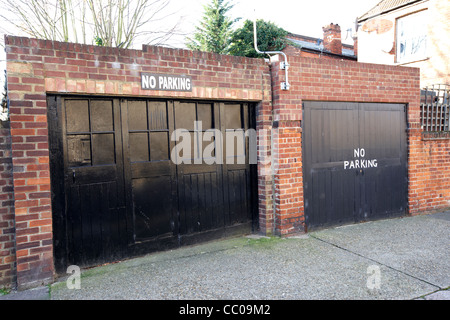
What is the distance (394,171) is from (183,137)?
4482 mm

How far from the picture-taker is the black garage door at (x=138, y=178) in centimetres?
415

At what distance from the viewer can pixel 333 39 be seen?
20.3 m

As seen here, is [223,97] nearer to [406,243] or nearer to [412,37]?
[406,243]

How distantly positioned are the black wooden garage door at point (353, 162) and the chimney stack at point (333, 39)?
48.7ft

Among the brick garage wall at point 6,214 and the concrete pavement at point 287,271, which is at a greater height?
the brick garage wall at point 6,214

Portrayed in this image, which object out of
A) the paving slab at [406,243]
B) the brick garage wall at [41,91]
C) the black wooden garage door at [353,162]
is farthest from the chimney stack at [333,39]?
the brick garage wall at [41,91]

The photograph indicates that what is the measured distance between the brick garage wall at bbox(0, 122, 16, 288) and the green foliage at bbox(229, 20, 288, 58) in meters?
12.7

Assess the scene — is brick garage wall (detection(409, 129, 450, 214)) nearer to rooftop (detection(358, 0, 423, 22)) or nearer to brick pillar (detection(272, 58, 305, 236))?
brick pillar (detection(272, 58, 305, 236))

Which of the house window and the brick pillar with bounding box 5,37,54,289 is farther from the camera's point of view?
the house window

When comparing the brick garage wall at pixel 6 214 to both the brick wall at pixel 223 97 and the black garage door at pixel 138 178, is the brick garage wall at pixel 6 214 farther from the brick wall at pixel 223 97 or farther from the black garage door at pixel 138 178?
the black garage door at pixel 138 178

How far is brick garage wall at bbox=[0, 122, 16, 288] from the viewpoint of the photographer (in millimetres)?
3736

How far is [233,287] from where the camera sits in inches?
145

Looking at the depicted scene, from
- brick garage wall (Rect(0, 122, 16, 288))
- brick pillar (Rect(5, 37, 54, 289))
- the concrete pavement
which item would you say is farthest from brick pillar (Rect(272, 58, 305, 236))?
brick garage wall (Rect(0, 122, 16, 288))

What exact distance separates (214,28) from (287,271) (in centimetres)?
1701
